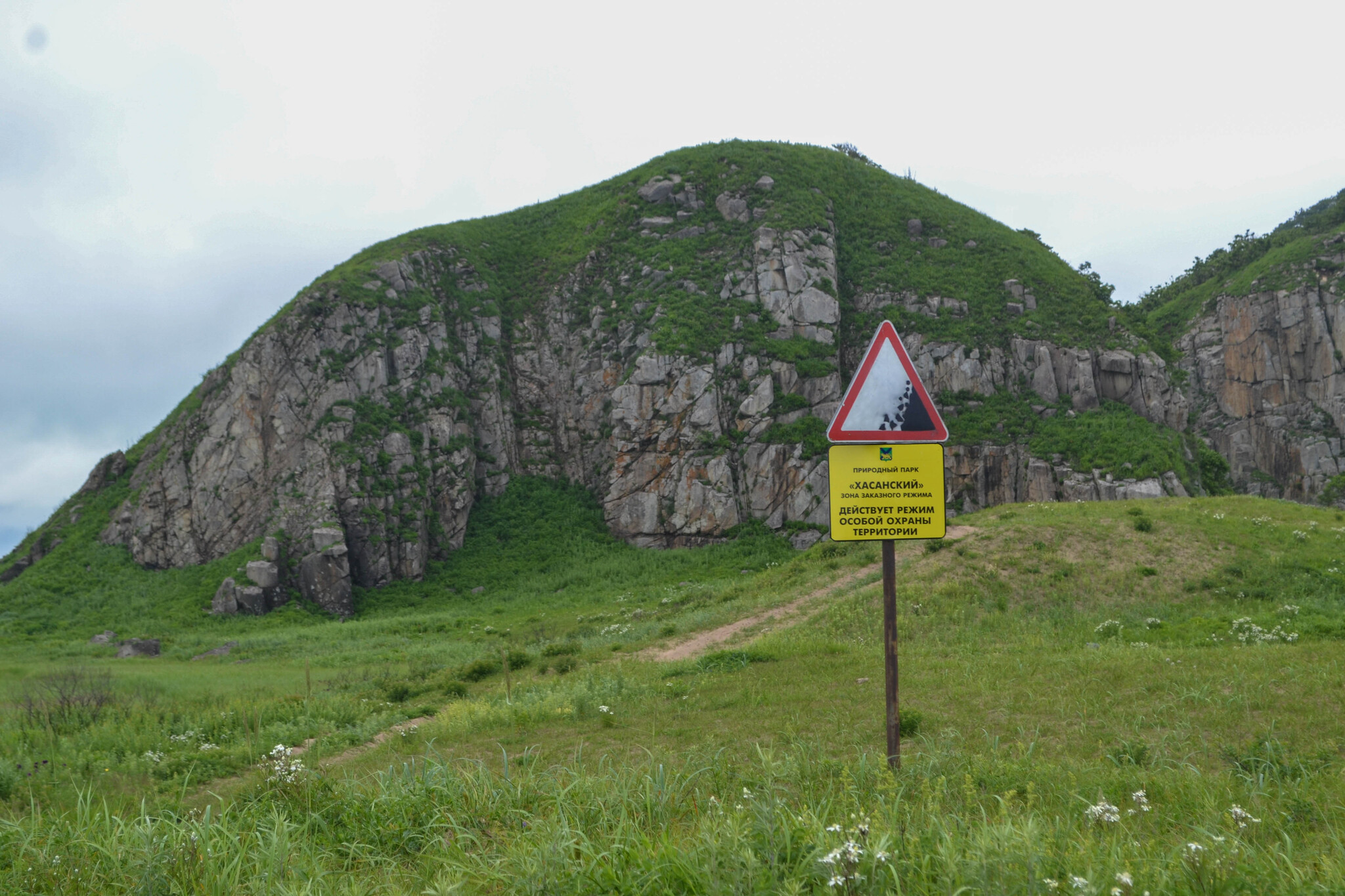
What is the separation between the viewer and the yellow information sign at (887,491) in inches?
215

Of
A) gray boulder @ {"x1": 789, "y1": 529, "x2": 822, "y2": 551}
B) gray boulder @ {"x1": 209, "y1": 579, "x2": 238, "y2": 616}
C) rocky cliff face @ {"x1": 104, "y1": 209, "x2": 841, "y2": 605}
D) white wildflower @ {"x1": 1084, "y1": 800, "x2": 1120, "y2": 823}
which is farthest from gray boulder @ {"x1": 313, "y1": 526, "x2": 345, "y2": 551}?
white wildflower @ {"x1": 1084, "y1": 800, "x2": 1120, "y2": 823}

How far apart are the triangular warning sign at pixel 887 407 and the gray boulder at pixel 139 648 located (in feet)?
93.7

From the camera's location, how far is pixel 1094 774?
5.68 metres

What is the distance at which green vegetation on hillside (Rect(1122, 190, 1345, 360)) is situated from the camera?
58.3m

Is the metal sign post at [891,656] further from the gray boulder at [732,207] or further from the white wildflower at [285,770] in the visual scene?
the gray boulder at [732,207]

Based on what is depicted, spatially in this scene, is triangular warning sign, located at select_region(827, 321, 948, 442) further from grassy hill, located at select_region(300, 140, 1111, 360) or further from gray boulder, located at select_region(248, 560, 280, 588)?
gray boulder, located at select_region(248, 560, 280, 588)

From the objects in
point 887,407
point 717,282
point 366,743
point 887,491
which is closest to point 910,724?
point 887,491

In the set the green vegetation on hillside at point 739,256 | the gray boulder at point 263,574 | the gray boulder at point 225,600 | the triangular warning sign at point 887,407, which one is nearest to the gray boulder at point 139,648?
the gray boulder at point 225,600

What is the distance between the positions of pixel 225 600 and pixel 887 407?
34188mm

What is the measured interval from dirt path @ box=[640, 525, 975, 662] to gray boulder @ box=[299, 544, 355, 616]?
21.6m

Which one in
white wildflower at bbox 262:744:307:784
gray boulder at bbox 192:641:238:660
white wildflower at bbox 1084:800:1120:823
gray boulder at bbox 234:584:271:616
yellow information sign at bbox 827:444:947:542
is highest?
yellow information sign at bbox 827:444:947:542

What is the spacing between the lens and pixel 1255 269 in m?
63.1

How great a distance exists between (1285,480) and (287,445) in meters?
77.1

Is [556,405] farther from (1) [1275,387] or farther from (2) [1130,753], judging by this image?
(1) [1275,387]
